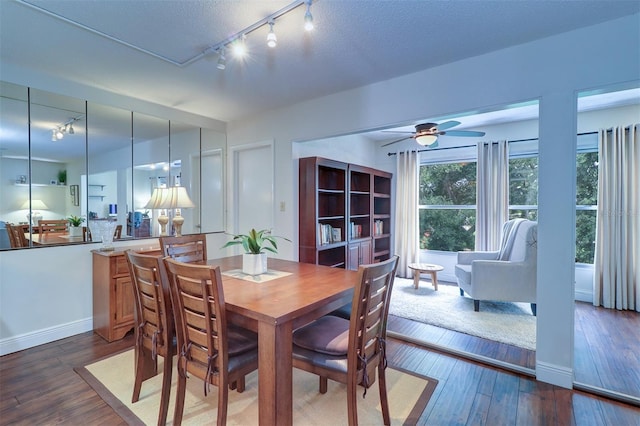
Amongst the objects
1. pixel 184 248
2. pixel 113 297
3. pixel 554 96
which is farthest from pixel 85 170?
pixel 554 96

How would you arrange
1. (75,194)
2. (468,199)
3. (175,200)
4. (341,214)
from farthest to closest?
(468,199) < (341,214) < (175,200) < (75,194)

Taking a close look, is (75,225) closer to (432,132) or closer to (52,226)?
(52,226)

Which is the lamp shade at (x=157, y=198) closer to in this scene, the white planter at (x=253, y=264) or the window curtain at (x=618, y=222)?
the white planter at (x=253, y=264)

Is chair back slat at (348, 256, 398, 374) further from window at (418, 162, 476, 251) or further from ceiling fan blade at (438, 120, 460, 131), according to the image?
window at (418, 162, 476, 251)

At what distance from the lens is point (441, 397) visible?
1.99 m

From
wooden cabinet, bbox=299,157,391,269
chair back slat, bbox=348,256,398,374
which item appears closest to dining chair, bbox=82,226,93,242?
wooden cabinet, bbox=299,157,391,269

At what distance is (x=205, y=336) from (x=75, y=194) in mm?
2461

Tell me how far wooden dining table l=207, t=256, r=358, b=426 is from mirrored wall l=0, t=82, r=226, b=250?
1.90m

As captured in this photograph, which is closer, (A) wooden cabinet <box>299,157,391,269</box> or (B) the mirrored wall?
(B) the mirrored wall

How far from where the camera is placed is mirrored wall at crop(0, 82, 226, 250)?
2562 millimetres

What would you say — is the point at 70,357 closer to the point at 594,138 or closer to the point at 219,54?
the point at 219,54

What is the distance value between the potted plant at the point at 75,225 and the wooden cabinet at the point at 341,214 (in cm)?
223

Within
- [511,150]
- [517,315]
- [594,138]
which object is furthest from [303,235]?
[594,138]

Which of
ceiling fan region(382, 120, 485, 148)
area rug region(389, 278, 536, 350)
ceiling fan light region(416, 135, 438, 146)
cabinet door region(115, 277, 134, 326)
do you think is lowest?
area rug region(389, 278, 536, 350)
